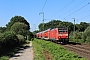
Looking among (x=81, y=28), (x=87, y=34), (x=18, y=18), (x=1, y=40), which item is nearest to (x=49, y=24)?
(x=81, y=28)

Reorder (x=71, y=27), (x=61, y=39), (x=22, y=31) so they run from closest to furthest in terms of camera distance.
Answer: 1. (x=61, y=39)
2. (x=22, y=31)
3. (x=71, y=27)

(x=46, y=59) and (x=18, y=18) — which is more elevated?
(x=18, y=18)

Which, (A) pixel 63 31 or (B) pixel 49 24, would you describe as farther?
(B) pixel 49 24

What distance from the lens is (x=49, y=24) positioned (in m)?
163

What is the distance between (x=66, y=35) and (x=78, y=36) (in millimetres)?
29154

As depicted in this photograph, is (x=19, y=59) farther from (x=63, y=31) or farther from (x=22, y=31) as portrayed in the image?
(x=22, y=31)

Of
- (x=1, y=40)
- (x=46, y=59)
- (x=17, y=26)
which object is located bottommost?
(x=46, y=59)

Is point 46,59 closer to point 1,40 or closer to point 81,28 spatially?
point 1,40

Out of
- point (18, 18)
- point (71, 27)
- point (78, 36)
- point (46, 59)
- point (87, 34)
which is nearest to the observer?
point (46, 59)

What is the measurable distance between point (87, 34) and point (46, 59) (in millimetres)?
39805

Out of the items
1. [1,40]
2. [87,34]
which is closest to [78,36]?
[87,34]

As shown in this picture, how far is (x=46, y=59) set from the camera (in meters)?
20.3

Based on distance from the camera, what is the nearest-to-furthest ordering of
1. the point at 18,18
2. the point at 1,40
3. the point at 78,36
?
1. the point at 1,40
2. the point at 78,36
3. the point at 18,18

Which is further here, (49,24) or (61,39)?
(49,24)
